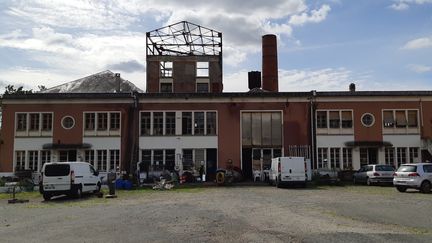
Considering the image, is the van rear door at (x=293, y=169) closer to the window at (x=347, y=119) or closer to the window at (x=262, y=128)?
the window at (x=262, y=128)

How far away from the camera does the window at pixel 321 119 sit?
3556cm

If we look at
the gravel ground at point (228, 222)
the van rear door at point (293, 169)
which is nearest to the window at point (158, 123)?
the van rear door at point (293, 169)

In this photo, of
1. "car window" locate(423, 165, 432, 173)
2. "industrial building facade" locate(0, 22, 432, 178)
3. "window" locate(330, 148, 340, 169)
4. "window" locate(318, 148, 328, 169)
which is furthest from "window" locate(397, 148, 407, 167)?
"car window" locate(423, 165, 432, 173)

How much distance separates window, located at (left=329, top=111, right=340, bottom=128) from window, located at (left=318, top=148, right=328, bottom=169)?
6.73 feet

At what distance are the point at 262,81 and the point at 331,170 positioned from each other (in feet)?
46.6

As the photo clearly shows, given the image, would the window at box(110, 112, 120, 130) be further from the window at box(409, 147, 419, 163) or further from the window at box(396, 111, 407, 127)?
the window at box(409, 147, 419, 163)

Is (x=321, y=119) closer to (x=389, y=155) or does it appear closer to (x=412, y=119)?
(x=389, y=155)

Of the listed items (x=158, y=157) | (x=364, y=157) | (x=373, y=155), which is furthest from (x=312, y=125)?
(x=158, y=157)

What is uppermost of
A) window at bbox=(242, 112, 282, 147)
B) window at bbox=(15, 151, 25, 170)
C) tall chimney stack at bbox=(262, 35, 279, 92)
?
tall chimney stack at bbox=(262, 35, 279, 92)

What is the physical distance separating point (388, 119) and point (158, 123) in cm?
1789

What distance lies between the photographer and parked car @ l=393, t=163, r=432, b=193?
912 inches

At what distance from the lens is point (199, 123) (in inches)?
1401

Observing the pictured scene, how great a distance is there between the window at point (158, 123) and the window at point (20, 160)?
393 inches

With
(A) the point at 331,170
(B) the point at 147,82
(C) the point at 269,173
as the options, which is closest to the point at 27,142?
(B) the point at 147,82
